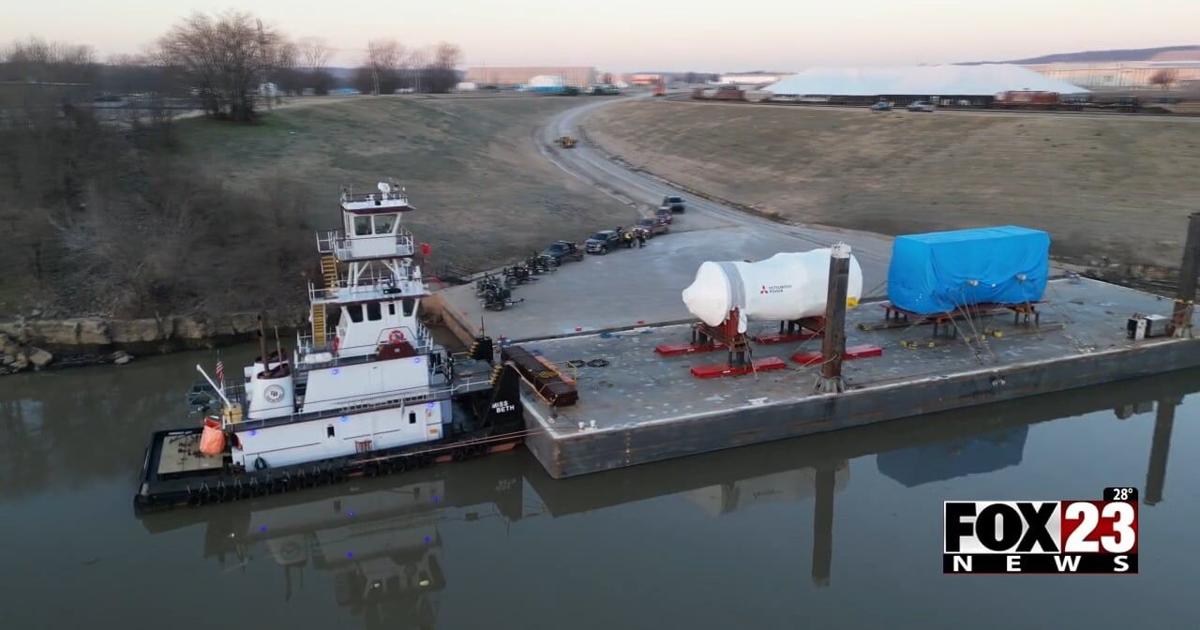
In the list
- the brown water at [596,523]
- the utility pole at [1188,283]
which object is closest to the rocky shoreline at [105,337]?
the brown water at [596,523]

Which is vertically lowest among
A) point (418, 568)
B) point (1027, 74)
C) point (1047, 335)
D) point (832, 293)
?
point (418, 568)

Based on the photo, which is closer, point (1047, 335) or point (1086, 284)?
point (1047, 335)

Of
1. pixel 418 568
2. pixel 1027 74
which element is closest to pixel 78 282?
pixel 418 568

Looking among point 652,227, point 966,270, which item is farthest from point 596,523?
point 652,227

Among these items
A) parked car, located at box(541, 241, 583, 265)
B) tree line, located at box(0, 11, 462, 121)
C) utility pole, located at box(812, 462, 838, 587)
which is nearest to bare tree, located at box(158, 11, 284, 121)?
tree line, located at box(0, 11, 462, 121)

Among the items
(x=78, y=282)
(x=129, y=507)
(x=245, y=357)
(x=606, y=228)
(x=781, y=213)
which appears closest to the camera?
(x=129, y=507)

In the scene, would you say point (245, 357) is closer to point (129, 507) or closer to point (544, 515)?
point (129, 507)

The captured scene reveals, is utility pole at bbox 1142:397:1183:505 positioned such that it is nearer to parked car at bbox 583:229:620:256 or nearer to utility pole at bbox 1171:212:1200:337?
utility pole at bbox 1171:212:1200:337
